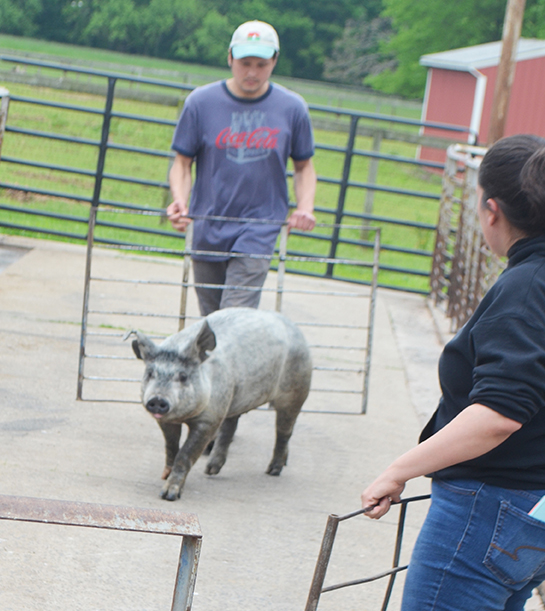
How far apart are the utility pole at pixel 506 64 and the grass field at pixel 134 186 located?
185cm

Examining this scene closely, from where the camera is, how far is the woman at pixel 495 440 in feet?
6.12

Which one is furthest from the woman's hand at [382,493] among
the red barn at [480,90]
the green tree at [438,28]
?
the green tree at [438,28]

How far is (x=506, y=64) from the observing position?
41.2 feet

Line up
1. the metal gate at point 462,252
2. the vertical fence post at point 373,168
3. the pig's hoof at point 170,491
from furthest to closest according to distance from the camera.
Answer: the vertical fence post at point 373,168
the metal gate at point 462,252
the pig's hoof at point 170,491

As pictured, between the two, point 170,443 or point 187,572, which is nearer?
point 187,572

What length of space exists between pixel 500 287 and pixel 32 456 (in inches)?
116

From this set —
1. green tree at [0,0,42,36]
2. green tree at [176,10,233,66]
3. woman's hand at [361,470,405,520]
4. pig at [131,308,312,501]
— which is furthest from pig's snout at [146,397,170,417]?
green tree at [176,10,233,66]

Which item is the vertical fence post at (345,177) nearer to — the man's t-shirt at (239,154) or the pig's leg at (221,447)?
the man's t-shirt at (239,154)

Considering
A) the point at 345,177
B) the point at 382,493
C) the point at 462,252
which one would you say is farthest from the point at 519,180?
the point at 345,177

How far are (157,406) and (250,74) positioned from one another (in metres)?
1.89

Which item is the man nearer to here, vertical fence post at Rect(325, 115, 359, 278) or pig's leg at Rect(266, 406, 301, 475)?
pig's leg at Rect(266, 406, 301, 475)

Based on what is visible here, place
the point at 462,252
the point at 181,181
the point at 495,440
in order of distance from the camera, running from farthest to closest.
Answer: the point at 462,252
the point at 181,181
the point at 495,440

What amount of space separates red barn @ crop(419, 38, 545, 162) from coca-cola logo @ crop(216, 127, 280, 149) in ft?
71.4

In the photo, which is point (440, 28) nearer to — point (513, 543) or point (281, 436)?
point (281, 436)
